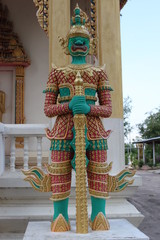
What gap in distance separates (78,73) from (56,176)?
0.80m

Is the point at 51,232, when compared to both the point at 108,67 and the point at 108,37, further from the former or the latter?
the point at 108,37

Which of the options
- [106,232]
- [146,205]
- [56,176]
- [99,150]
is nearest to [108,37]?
[99,150]

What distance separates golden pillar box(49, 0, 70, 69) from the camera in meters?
3.30

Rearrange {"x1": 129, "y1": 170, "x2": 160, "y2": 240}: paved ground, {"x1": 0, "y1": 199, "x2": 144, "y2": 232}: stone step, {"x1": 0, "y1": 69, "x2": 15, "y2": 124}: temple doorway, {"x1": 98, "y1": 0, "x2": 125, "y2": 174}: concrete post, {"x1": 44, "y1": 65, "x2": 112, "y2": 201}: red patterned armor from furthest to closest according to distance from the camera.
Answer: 1. {"x1": 0, "y1": 69, "x2": 15, "y2": 124}: temple doorway
2. {"x1": 129, "y1": 170, "x2": 160, "y2": 240}: paved ground
3. {"x1": 98, "y1": 0, "x2": 125, "y2": 174}: concrete post
4. {"x1": 0, "y1": 199, "x2": 144, "y2": 232}: stone step
5. {"x1": 44, "y1": 65, "x2": 112, "y2": 201}: red patterned armor

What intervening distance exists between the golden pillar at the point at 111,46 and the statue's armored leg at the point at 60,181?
1.29 m

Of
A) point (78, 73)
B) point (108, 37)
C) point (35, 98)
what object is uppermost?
point (108, 37)

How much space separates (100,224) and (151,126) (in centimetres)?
2279

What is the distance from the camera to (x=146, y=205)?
5.50 meters

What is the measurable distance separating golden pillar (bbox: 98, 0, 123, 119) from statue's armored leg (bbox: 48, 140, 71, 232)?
129 cm

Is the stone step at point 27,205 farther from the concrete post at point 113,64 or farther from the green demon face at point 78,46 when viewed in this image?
the green demon face at point 78,46

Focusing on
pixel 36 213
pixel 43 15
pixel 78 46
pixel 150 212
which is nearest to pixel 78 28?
pixel 78 46

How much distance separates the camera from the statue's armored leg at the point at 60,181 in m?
2.07

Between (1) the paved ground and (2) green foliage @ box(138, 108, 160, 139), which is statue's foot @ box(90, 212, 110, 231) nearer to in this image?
(1) the paved ground

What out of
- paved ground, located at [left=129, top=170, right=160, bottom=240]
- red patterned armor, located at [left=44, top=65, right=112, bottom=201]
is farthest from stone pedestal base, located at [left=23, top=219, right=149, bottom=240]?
paved ground, located at [left=129, top=170, right=160, bottom=240]
